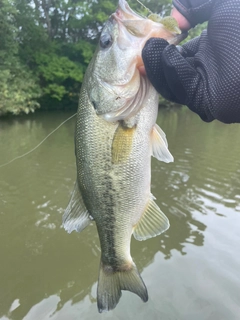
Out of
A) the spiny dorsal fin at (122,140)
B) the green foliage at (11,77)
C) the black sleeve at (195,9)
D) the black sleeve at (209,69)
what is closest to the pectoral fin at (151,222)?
the spiny dorsal fin at (122,140)

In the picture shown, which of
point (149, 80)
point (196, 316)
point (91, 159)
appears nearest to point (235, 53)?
point (149, 80)

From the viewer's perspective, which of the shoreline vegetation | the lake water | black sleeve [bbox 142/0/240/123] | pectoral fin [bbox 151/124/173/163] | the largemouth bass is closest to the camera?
black sleeve [bbox 142/0/240/123]

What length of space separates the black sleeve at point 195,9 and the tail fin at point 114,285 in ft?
5.04

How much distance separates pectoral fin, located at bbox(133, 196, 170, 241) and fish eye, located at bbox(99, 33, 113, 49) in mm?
976

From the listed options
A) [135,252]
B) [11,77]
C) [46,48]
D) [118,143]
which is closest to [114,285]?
[118,143]

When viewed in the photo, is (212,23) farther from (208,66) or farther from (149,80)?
(149,80)

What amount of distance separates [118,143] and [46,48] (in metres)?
21.9

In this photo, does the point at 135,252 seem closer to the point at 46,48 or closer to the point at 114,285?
the point at 114,285

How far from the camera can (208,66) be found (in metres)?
1.53

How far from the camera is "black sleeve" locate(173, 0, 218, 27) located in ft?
4.84

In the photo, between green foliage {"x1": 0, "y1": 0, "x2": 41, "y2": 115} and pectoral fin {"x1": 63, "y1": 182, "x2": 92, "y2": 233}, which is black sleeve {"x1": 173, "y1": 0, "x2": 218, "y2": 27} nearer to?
pectoral fin {"x1": 63, "y1": 182, "x2": 92, "y2": 233}

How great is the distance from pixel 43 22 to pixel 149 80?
932 inches

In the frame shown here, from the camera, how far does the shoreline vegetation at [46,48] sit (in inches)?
672

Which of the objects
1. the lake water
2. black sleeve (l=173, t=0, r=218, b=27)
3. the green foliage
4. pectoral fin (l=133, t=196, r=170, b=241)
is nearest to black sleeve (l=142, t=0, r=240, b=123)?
black sleeve (l=173, t=0, r=218, b=27)
